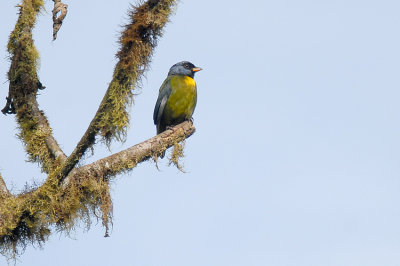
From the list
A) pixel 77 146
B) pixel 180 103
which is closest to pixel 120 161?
pixel 77 146

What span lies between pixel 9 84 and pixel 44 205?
1460 millimetres

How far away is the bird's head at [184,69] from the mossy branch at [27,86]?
3007mm

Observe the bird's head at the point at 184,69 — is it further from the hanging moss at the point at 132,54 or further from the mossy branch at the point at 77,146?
the hanging moss at the point at 132,54

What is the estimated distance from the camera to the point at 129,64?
4.95 meters

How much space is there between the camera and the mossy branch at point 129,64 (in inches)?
192

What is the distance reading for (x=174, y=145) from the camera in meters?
6.52

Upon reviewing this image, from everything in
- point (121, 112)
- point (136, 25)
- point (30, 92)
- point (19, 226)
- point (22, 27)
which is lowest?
point (19, 226)

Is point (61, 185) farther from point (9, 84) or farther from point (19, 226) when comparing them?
point (9, 84)

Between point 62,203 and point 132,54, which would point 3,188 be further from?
point 132,54

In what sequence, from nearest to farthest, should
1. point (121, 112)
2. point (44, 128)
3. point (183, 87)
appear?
point (121, 112) → point (44, 128) → point (183, 87)

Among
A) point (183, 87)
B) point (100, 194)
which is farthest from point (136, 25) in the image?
point (183, 87)

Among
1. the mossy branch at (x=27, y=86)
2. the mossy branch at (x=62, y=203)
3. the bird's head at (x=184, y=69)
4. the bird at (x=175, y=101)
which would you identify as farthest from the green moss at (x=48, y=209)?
the bird's head at (x=184, y=69)

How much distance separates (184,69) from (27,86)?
3142 mm

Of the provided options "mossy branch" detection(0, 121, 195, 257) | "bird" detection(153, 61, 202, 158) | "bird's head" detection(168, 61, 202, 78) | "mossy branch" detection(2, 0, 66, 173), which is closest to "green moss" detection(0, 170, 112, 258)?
"mossy branch" detection(0, 121, 195, 257)
